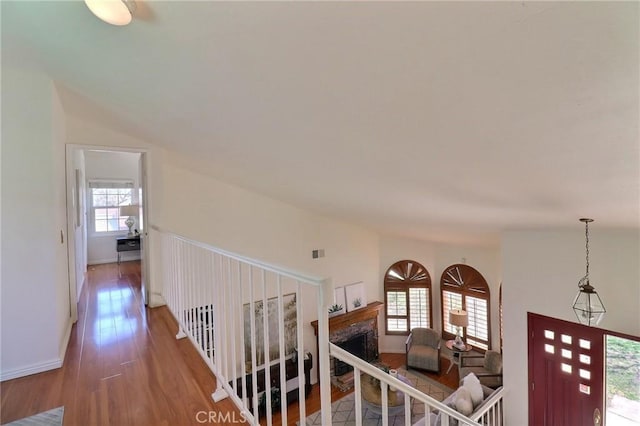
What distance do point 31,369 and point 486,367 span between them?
705 cm

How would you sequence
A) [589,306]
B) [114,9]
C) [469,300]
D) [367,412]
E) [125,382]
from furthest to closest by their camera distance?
[469,300] → [367,412] → [589,306] → [125,382] → [114,9]

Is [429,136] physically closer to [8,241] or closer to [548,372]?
[8,241]

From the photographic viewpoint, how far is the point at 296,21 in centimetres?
117

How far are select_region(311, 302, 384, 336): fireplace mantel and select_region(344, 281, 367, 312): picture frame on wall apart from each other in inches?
4.2

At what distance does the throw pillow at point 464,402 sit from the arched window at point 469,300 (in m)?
3.06

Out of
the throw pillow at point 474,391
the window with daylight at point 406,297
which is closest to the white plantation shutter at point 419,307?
the window with daylight at point 406,297

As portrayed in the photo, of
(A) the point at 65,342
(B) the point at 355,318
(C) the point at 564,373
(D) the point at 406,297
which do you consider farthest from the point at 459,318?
(A) the point at 65,342

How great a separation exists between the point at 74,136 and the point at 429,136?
3.77m

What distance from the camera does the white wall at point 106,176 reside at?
671 centimetres

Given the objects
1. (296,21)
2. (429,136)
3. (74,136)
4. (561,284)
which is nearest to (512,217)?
(561,284)

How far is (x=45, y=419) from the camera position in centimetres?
176

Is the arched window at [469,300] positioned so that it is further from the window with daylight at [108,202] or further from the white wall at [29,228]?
the window with daylight at [108,202]

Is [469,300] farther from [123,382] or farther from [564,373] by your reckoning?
[123,382]

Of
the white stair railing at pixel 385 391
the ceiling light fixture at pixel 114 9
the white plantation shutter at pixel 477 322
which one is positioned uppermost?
the ceiling light fixture at pixel 114 9
